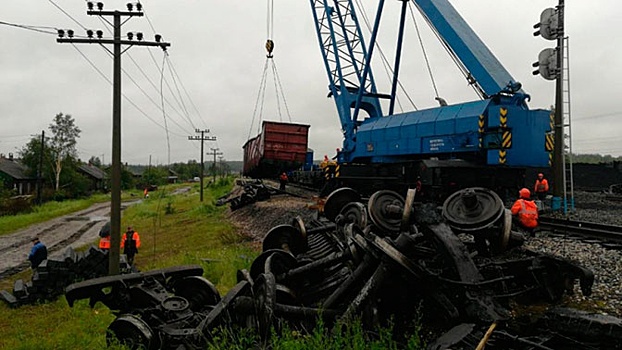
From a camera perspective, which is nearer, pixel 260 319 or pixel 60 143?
pixel 260 319

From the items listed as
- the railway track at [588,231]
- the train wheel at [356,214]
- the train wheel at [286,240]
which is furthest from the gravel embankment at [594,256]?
the train wheel at [286,240]

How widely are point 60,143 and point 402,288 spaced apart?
200 ft

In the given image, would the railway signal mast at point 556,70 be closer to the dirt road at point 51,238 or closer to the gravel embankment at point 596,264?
the gravel embankment at point 596,264

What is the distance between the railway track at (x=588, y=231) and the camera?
6531 millimetres

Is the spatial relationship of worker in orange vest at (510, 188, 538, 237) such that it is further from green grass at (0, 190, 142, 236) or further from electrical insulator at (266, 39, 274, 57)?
green grass at (0, 190, 142, 236)

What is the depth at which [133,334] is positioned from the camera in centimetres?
430

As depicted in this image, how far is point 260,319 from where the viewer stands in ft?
12.2

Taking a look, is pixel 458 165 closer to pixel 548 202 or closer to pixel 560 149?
pixel 560 149

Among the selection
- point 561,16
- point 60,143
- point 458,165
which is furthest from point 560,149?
point 60,143

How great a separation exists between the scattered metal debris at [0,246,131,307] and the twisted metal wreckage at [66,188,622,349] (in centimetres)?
450

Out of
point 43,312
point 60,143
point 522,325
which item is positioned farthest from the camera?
point 60,143

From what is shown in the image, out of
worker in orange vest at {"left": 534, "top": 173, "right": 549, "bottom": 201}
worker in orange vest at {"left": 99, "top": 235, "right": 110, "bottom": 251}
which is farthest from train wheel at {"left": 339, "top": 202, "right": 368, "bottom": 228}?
worker in orange vest at {"left": 534, "top": 173, "right": 549, "bottom": 201}

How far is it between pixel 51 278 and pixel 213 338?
22.0 ft

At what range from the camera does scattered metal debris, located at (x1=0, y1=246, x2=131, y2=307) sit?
27.8ft
